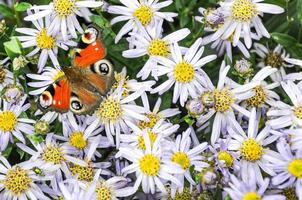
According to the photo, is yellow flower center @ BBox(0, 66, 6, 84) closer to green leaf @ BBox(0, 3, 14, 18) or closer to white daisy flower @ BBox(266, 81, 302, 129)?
green leaf @ BBox(0, 3, 14, 18)

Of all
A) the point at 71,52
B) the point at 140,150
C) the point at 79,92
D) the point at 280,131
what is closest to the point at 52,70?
the point at 71,52

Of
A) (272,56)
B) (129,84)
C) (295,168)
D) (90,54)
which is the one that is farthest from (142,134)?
(272,56)

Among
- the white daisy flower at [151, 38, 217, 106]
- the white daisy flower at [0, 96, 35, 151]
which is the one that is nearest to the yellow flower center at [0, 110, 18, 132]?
the white daisy flower at [0, 96, 35, 151]

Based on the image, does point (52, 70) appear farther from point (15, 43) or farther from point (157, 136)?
point (157, 136)

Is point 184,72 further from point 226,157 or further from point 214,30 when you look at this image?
point 226,157

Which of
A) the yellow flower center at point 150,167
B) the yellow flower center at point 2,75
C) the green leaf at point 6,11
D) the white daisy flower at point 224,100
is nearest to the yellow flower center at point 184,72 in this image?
the white daisy flower at point 224,100

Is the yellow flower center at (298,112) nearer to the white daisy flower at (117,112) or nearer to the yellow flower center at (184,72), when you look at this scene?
the yellow flower center at (184,72)
